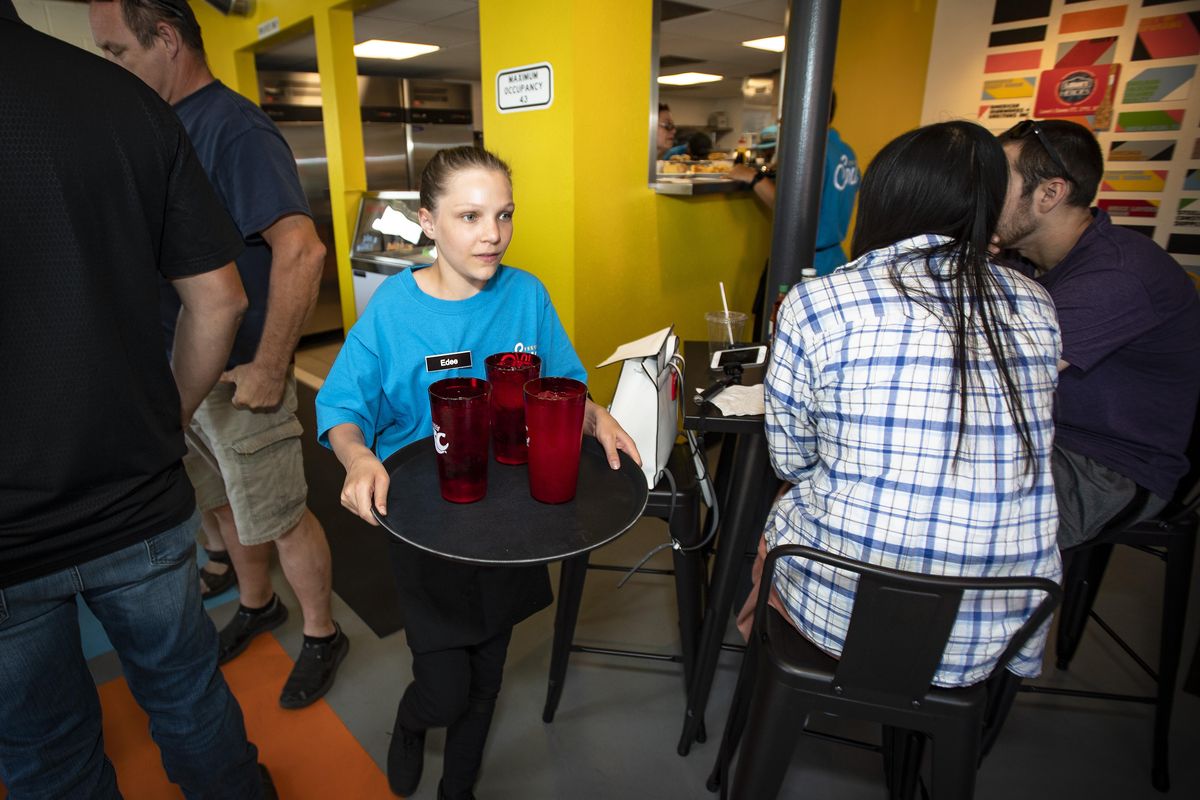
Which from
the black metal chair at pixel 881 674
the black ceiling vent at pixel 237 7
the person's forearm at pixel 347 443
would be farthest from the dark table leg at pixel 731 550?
the black ceiling vent at pixel 237 7

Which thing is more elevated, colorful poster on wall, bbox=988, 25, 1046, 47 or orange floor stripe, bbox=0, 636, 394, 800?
colorful poster on wall, bbox=988, 25, 1046, 47

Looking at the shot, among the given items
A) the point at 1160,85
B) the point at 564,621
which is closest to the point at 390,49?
the point at 1160,85

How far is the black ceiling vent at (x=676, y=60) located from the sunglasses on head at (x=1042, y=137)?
5.14m

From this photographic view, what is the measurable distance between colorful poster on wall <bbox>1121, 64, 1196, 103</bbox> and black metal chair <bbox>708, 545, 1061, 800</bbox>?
3.20m

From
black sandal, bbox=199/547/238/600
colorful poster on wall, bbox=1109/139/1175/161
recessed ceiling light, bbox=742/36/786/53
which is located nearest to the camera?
black sandal, bbox=199/547/238/600

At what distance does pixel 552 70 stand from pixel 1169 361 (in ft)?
7.02

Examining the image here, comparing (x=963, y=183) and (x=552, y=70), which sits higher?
(x=552, y=70)

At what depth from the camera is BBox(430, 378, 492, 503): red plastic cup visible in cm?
85

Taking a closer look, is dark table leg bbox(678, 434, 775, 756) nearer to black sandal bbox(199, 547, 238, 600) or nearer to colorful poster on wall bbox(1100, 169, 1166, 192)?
black sandal bbox(199, 547, 238, 600)

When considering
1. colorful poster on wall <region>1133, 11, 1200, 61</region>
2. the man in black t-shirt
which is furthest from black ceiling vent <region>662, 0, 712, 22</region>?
the man in black t-shirt

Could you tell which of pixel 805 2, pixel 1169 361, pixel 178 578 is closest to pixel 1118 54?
pixel 805 2

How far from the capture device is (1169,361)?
1.40 meters

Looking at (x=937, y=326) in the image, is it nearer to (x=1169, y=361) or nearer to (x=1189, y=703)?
(x=1169, y=361)

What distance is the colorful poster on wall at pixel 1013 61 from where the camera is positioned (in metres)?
3.42
